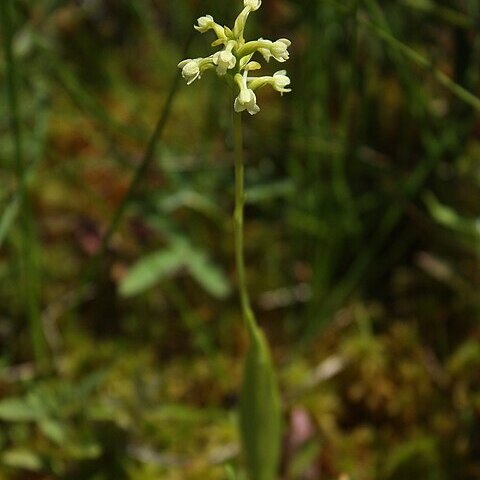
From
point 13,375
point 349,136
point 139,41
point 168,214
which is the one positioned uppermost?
point 139,41

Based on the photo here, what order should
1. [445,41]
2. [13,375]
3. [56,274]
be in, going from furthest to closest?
[445,41], [56,274], [13,375]

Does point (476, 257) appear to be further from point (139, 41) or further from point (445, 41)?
point (139, 41)

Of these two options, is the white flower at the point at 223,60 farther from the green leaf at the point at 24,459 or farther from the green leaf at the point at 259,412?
the green leaf at the point at 24,459

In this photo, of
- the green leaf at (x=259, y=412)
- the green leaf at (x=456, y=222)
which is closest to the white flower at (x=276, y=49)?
the green leaf at (x=259, y=412)

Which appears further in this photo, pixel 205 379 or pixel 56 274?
pixel 56 274

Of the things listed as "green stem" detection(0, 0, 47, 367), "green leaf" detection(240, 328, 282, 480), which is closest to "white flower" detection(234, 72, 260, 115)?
"green leaf" detection(240, 328, 282, 480)

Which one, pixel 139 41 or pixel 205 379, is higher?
pixel 139 41

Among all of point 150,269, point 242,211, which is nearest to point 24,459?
point 150,269

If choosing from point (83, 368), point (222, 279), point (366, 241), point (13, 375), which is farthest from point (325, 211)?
point (13, 375)

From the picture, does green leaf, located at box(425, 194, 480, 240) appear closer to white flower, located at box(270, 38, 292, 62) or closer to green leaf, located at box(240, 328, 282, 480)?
green leaf, located at box(240, 328, 282, 480)
